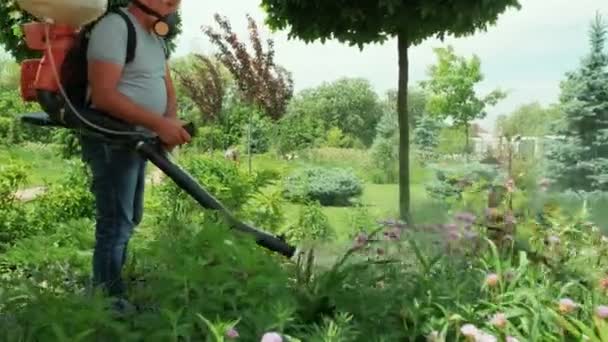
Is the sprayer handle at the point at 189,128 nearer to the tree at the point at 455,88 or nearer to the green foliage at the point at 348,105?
the tree at the point at 455,88

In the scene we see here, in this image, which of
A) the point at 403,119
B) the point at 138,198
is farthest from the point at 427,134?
the point at 138,198

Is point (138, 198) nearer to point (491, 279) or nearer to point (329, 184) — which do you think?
point (491, 279)

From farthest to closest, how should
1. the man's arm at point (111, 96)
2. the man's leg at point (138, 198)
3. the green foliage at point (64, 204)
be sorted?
the green foliage at point (64, 204)
the man's leg at point (138, 198)
the man's arm at point (111, 96)

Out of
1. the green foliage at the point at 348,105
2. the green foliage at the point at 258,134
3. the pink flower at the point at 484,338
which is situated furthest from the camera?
the green foliage at the point at 348,105

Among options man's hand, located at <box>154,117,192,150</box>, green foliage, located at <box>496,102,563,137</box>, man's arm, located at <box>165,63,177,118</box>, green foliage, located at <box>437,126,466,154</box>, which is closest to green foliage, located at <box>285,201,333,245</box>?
man's arm, located at <box>165,63,177,118</box>

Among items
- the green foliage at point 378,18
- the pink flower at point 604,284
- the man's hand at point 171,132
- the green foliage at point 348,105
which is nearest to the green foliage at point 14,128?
the green foliage at point 348,105

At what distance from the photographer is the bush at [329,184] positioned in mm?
11016

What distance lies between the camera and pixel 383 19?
7.80 m

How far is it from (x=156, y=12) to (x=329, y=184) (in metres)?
7.64

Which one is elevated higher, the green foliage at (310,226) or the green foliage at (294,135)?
the green foliage at (294,135)

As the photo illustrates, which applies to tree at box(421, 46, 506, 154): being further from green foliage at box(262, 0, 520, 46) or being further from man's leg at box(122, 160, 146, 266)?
man's leg at box(122, 160, 146, 266)

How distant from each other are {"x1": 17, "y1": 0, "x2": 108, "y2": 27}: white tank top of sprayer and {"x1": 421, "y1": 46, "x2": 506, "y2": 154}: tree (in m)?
18.7

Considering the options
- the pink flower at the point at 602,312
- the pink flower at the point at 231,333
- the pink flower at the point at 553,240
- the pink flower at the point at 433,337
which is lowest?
the pink flower at the point at 433,337

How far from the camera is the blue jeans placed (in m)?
3.67
